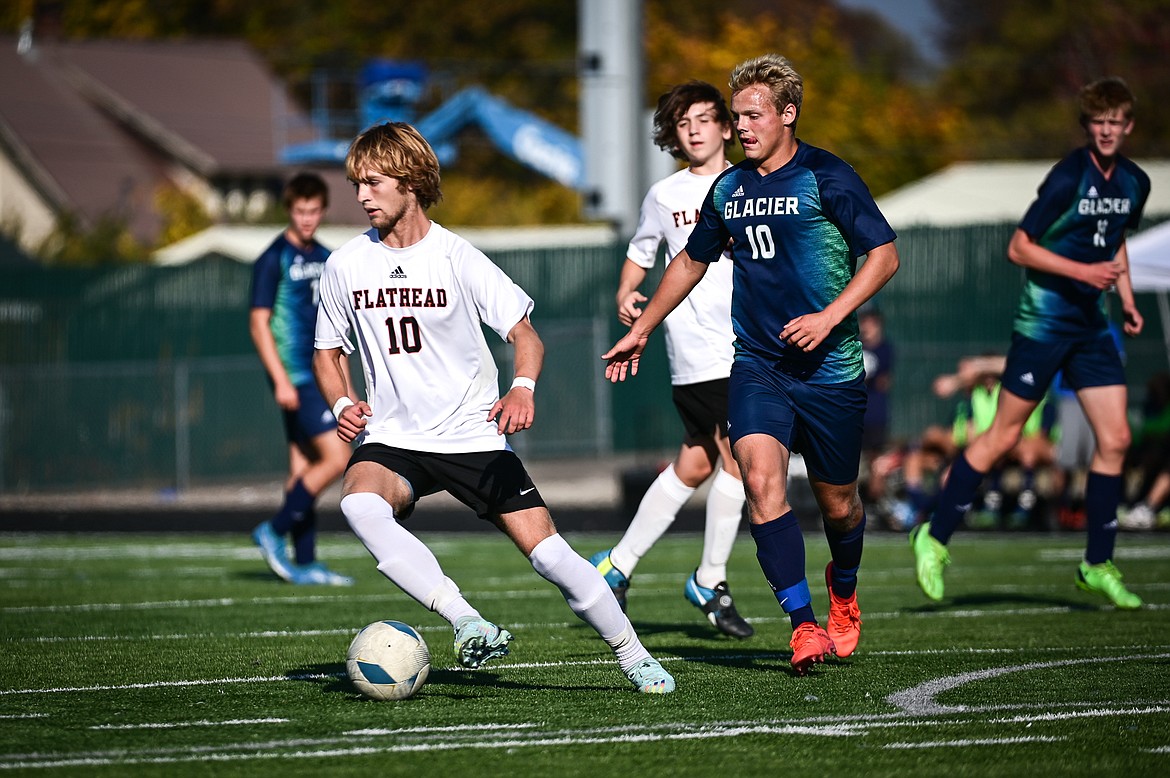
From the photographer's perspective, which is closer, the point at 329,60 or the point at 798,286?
the point at 798,286

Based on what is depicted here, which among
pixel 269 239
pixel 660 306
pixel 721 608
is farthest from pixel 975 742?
pixel 269 239

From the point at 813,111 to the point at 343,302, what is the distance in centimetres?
4731

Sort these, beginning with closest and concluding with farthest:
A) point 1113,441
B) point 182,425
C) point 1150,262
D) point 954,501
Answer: point 1113,441 → point 954,501 → point 1150,262 → point 182,425

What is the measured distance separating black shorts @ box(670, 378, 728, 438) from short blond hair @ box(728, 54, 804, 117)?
185cm

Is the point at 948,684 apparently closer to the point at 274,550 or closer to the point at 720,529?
the point at 720,529

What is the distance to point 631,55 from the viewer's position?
22750mm

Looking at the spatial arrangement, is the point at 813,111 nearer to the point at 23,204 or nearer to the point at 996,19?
the point at 996,19

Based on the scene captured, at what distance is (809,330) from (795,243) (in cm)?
45

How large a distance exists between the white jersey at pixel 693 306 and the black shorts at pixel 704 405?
4cm

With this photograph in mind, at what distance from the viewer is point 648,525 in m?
8.46

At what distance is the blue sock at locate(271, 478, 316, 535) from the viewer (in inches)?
427

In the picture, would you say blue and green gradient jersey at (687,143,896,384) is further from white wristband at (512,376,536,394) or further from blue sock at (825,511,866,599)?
white wristband at (512,376,536,394)

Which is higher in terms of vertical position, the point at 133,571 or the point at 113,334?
the point at 113,334

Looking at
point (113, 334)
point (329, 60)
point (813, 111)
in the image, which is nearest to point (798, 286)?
point (113, 334)
